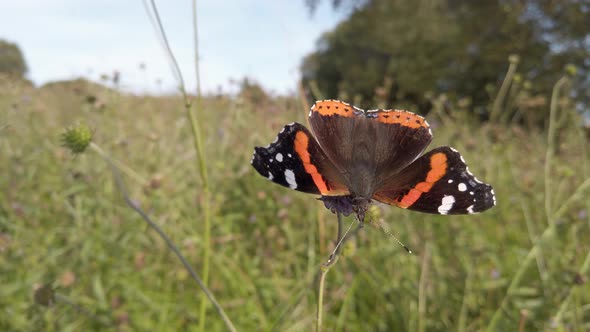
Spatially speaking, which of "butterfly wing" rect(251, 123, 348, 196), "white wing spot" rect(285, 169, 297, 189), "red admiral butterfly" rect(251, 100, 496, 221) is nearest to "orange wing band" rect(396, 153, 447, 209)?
"red admiral butterfly" rect(251, 100, 496, 221)

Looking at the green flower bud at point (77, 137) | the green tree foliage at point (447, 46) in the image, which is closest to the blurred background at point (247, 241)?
the green flower bud at point (77, 137)

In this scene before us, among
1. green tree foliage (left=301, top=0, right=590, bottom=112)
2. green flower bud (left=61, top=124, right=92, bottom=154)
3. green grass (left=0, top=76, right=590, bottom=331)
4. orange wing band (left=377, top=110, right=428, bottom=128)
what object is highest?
green tree foliage (left=301, top=0, right=590, bottom=112)

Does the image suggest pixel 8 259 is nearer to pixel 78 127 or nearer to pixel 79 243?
pixel 79 243

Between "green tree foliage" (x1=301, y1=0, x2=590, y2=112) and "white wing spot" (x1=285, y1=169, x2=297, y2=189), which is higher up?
"green tree foliage" (x1=301, y1=0, x2=590, y2=112)

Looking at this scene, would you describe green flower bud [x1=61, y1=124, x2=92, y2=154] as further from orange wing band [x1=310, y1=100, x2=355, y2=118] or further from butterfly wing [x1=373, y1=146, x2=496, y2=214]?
butterfly wing [x1=373, y1=146, x2=496, y2=214]

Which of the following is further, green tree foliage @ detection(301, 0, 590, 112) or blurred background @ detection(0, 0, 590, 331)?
green tree foliage @ detection(301, 0, 590, 112)

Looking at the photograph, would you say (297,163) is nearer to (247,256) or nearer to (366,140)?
(366,140)

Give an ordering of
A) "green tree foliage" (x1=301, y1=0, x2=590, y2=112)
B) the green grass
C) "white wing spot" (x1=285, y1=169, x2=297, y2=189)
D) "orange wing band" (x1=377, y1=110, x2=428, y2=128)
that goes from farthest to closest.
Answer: "green tree foliage" (x1=301, y1=0, x2=590, y2=112) < the green grass < "orange wing band" (x1=377, y1=110, x2=428, y2=128) < "white wing spot" (x1=285, y1=169, x2=297, y2=189)

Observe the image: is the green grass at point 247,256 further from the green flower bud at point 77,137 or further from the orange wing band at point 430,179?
the orange wing band at point 430,179

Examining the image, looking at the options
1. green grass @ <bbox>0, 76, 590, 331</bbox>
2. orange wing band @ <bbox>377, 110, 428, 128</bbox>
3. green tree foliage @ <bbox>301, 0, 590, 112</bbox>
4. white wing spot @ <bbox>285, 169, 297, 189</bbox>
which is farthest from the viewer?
green tree foliage @ <bbox>301, 0, 590, 112</bbox>
